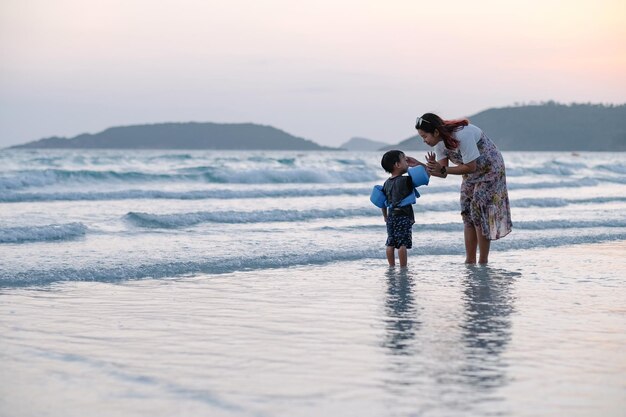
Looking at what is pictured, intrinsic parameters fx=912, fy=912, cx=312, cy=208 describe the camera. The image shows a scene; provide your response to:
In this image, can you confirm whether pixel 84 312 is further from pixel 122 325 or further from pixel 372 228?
pixel 372 228

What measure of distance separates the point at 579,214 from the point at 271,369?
1459 centimetres

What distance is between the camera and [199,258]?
9.86 metres

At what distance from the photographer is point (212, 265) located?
9367 millimetres

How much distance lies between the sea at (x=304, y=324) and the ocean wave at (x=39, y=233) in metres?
0.04

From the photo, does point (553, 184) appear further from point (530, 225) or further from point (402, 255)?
point (402, 255)

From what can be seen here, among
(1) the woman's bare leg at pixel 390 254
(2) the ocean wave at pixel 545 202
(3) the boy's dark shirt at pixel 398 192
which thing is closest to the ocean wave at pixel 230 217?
(2) the ocean wave at pixel 545 202

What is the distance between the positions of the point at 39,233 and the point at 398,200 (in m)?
5.30

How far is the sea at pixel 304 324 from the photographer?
4180mm

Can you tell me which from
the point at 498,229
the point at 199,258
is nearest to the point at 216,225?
the point at 199,258

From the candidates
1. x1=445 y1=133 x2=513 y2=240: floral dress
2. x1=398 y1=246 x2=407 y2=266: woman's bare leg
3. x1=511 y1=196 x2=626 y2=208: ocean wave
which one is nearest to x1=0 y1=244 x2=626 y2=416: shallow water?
x1=445 y1=133 x2=513 y2=240: floral dress

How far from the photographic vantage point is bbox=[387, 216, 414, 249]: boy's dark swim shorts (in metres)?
8.95

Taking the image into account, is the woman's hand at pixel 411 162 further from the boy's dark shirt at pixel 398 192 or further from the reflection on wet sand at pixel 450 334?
the reflection on wet sand at pixel 450 334

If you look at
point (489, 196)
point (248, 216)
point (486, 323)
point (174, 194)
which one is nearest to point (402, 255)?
point (489, 196)

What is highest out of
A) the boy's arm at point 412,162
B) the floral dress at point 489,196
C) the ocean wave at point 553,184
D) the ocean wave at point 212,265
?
the boy's arm at point 412,162
